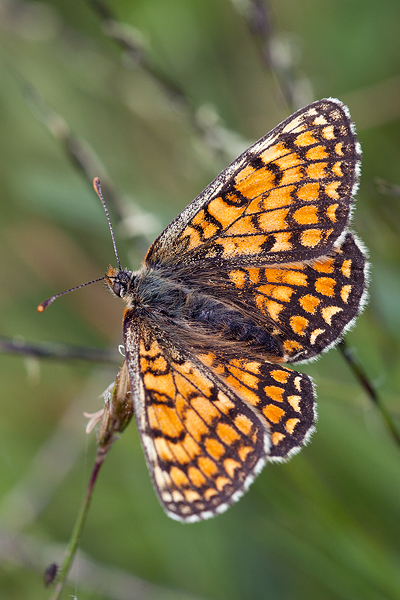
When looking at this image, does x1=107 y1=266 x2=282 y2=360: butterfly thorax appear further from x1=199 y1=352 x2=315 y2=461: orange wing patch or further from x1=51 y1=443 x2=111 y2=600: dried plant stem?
x1=51 y1=443 x2=111 y2=600: dried plant stem

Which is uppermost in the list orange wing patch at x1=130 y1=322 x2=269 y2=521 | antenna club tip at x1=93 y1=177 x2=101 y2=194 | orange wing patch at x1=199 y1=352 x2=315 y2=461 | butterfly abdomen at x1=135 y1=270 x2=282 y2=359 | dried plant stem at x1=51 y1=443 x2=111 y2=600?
antenna club tip at x1=93 y1=177 x2=101 y2=194

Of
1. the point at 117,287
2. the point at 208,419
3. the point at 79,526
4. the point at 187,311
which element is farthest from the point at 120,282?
the point at 79,526

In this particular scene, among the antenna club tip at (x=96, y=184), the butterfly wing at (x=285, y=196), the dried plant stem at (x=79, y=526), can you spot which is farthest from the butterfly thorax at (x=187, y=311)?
the dried plant stem at (x=79, y=526)

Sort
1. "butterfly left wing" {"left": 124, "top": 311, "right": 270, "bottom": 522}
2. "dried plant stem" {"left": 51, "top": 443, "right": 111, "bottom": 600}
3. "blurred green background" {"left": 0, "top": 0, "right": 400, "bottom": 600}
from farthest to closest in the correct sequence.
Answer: "blurred green background" {"left": 0, "top": 0, "right": 400, "bottom": 600}, "butterfly left wing" {"left": 124, "top": 311, "right": 270, "bottom": 522}, "dried plant stem" {"left": 51, "top": 443, "right": 111, "bottom": 600}

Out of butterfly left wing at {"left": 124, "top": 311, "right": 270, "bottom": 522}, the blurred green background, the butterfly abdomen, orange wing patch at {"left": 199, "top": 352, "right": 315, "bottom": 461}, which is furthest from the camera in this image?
the blurred green background

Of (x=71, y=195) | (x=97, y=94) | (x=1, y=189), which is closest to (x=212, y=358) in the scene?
(x=71, y=195)

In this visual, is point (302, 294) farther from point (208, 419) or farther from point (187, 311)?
point (208, 419)

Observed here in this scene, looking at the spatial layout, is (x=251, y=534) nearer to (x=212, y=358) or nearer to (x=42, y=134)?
(x=212, y=358)

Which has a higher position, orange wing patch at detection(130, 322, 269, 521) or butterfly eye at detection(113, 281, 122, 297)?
butterfly eye at detection(113, 281, 122, 297)

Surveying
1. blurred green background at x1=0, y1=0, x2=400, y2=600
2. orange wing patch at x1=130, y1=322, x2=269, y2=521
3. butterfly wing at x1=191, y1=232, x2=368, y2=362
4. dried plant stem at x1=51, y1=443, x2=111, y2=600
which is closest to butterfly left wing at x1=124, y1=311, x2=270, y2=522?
orange wing patch at x1=130, y1=322, x2=269, y2=521
